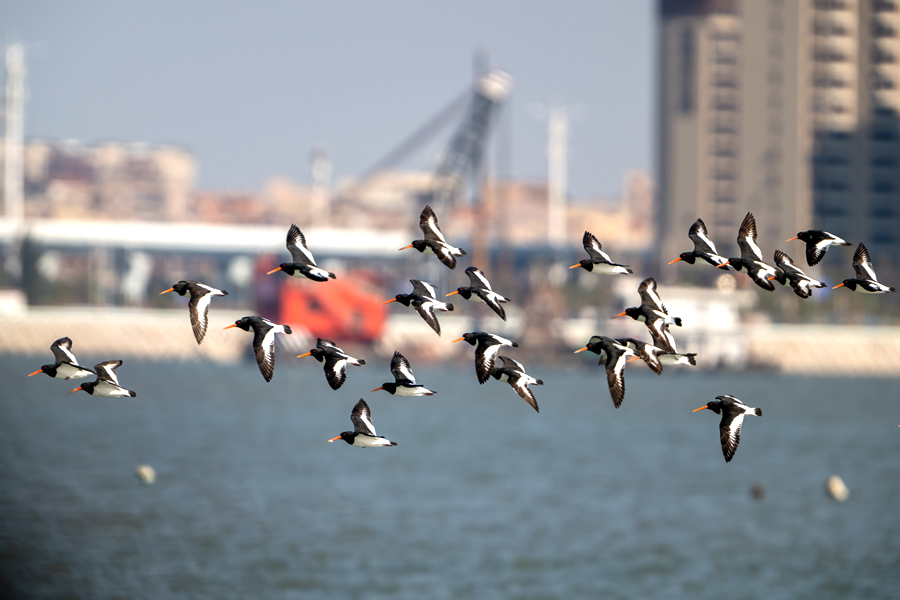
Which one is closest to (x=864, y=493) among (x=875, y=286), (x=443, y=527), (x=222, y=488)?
(x=443, y=527)

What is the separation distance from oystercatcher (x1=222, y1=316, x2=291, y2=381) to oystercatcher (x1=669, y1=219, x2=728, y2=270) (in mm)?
4781

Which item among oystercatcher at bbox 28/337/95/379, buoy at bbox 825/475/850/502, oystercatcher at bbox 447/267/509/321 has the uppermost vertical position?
oystercatcher at bbox 447/267/509/321

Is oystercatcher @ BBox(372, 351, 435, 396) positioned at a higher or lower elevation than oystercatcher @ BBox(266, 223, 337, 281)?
lower

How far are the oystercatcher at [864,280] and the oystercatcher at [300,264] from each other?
6.01 meters

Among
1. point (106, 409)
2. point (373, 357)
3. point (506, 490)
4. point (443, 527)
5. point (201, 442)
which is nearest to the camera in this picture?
point (443, 527)

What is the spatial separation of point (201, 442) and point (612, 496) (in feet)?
129

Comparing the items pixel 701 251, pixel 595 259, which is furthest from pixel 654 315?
pixel 595 259

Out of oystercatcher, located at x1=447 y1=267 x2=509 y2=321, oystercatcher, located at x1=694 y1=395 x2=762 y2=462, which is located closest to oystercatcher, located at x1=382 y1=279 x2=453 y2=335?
oystercatcher, located at x1=447 y1=267 x2=509 y2=321

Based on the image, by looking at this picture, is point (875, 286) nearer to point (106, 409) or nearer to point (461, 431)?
point (461, 431)

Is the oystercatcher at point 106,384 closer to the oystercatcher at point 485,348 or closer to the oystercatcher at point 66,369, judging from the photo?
the oystercatcher at point 66,369

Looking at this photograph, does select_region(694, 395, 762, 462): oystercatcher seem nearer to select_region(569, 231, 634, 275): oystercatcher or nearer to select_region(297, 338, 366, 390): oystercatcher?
select_region(569, 231, 634, 275): oystercatcher

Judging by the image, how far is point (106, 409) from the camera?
139m

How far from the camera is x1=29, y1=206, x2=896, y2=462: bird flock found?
14.6 meters

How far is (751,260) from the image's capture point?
15.4m
